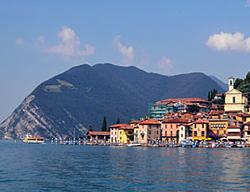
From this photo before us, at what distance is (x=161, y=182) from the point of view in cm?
4044

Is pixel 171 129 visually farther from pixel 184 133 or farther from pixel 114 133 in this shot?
pixel 114 133

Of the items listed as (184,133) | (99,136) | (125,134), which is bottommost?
(99,136)

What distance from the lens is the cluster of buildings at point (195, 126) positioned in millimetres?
134000

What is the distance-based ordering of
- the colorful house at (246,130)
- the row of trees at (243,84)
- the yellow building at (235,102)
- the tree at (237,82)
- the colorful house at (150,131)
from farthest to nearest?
the tree at (237,82) < the row of trees at (243,84) < the colorful house at (150,131) < the yellow building at (235,102) < the colorful house at (246,130)

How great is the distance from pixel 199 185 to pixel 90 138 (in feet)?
483

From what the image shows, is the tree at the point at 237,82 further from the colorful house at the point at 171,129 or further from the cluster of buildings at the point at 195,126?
the colorful house at the point at 171,129

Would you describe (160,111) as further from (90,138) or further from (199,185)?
(199,185)

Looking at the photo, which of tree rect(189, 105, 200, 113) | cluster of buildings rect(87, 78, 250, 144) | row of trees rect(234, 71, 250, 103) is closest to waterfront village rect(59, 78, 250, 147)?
cluster of buildings rect(87, 78, 250, 144)

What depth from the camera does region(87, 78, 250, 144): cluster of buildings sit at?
134000 millimetres

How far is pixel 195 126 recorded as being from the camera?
136m

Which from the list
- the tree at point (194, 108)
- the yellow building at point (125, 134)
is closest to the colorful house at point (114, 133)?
the yellow building at point (125, 134)

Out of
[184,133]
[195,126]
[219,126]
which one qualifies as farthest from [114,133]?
[219,126]

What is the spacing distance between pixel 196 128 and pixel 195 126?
68 cm

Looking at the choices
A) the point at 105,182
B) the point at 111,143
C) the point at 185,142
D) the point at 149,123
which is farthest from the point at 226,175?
the point at 111,143
